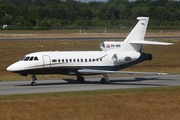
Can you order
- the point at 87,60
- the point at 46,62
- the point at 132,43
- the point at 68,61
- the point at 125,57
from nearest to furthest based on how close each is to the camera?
the point at 46,62, the point at 68,61, the point at 87,60, the point at 125,57, the point at 132,43

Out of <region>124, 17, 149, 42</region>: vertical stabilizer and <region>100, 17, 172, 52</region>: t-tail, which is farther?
<region>124, 17, 149, 42</region>: vertical stabilizer

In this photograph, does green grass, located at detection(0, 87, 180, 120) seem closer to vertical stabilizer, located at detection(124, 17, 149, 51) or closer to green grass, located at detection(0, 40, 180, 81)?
vertical stabilizer, located at detection(124, 17, 149, 51)

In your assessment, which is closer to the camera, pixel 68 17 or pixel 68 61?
pixel 68 61

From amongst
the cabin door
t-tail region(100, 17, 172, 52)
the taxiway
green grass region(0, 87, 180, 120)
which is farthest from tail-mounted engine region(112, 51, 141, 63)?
green grass region(0, 87, 180, 120)

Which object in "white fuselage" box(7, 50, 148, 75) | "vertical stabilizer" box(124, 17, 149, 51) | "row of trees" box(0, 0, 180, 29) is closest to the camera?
"white fuselage" box(7, 50, 148, 75)

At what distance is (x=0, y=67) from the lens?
175 feet

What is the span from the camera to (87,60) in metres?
39.9

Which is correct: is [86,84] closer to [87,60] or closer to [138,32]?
Result: [87,60]

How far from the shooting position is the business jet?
38.0 meters

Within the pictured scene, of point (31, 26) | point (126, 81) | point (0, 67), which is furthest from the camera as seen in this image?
point (31, 26)

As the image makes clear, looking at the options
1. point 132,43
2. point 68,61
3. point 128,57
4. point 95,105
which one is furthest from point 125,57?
point 95,105

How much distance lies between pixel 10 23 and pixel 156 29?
39054mm

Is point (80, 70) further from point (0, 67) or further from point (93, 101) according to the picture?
point (0, 67)

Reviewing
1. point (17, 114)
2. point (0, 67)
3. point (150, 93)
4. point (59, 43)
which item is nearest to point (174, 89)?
point (150, 93)
